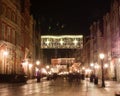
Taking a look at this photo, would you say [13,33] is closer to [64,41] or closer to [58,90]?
[64,41]

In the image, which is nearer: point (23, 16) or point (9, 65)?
point (9, 65)

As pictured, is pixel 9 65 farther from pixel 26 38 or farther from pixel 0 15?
pixel 26 38

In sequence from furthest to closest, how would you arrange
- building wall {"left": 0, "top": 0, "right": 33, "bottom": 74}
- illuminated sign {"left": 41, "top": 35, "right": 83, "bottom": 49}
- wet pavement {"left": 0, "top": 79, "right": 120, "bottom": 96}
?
illuminated sign {"left": 41, "top": 35, "right": 83, "bottom": 49} < building wall {"left": 0, "top": 0, "right": 33, "bottom": 74} < wet pavement {"left": 0, "top": 79, "right": 120, "bottom": 96}

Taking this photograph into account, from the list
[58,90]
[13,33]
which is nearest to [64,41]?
[13,33]

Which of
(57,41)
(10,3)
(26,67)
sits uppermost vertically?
(10,3)

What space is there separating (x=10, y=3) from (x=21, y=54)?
18.8m

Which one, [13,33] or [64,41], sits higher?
[13,33]

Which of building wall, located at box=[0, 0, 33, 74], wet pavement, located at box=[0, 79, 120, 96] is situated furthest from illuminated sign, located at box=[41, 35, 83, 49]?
wet pavement, located at box=[0, 79, 120, 96]

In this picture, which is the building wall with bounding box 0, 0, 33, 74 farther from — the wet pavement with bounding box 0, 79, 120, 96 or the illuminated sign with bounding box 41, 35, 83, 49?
the wet pavement with bounding box 0, 79, 120, 96

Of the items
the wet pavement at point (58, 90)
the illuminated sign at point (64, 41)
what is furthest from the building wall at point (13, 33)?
the wet pavement at point (58, 90)

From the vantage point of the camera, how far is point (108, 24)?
93312 mm

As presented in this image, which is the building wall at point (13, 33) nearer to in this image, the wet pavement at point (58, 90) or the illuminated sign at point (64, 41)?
the illuminated sign at point (64, 41)

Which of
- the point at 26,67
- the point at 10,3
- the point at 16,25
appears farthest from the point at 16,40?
the point at 26,67

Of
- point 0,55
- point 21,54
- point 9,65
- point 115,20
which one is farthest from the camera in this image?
point 21,54
